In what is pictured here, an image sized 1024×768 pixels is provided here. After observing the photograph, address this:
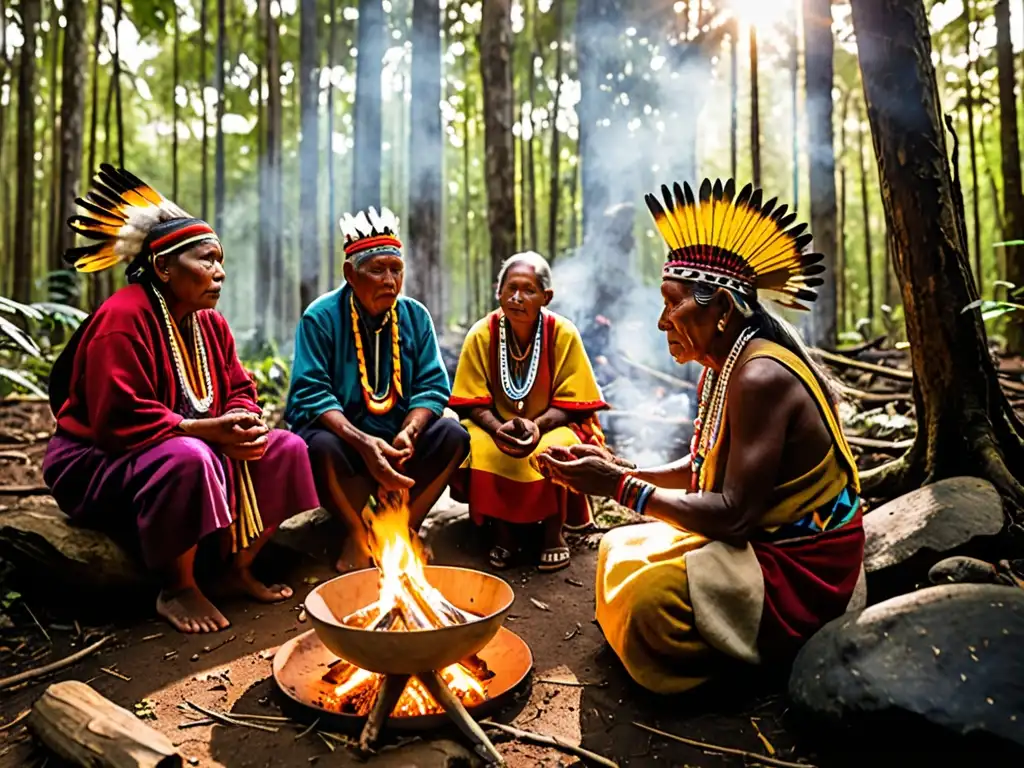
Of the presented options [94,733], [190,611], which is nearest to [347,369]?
[190,611]

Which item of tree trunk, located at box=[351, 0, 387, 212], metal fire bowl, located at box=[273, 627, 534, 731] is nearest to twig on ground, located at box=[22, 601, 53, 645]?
metal fire bowl, located at box=[273, 627, 534, 731]

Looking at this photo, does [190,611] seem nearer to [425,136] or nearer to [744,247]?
[744,247]

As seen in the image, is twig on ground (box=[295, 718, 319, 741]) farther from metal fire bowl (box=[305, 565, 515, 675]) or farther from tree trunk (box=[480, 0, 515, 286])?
tree trunk (box=[480, 0, 515, 286])

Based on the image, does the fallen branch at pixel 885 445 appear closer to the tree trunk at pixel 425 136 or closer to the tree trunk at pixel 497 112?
the tree trunk at pixel 497 112

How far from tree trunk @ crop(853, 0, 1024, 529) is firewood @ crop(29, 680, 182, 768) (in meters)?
4.01

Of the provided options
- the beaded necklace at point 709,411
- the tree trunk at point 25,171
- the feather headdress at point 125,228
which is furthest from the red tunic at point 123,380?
the tree trunk at point 25,171

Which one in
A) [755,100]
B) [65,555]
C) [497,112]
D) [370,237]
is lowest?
[65,555]

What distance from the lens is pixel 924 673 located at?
2.31 m

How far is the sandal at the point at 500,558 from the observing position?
4.55m

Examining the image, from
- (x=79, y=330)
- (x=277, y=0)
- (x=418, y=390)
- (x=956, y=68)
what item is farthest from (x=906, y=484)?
(x=277, y=0)

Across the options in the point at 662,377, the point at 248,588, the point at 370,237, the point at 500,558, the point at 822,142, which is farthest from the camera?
the point at 822,142

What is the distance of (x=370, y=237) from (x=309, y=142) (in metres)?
11.6

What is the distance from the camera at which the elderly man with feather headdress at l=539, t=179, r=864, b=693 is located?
2.81 meters

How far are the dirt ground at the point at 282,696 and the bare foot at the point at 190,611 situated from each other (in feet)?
0.17
